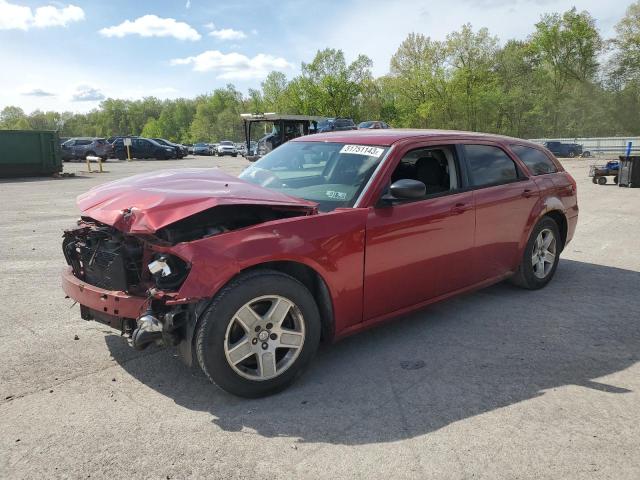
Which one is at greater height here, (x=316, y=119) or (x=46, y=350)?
(x=316, y=119)

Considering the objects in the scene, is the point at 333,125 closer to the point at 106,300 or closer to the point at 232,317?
the point at 106,300

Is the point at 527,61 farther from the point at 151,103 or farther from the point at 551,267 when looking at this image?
the point at 151,103

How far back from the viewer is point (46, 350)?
3.88 meters

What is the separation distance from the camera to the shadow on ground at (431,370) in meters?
2.97

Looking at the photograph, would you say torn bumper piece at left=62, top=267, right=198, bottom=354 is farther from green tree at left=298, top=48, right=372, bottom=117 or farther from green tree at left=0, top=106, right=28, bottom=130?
green tree at left=0, top=106, right=28, bottom=130

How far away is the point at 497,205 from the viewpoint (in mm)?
4672

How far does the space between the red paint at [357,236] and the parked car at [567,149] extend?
143ft

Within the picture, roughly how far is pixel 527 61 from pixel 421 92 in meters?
18.4

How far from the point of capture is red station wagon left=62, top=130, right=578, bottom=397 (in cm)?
301

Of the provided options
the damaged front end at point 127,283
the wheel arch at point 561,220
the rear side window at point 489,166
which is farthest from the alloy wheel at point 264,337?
the wheel arch at point 561,220

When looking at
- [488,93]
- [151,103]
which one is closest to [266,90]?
[488,93]

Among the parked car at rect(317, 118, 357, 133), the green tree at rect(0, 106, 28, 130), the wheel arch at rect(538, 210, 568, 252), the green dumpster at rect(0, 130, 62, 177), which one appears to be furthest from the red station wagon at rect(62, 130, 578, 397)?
the green tree at rect(0, 106, 28, 130)

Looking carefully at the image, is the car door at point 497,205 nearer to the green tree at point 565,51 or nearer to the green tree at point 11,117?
the green tree at point 565,51

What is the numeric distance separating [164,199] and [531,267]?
3.82 m
